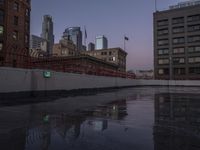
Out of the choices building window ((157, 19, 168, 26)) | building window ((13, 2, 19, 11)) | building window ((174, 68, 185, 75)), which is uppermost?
building window ((157, 19, 168, 26))

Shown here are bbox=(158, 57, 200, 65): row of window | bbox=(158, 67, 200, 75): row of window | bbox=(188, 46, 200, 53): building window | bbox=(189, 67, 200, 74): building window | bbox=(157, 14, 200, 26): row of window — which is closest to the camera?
bbox=(189, 67, 200, 74): building window

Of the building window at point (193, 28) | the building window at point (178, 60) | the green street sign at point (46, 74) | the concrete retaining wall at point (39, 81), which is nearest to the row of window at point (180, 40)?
the building window at point (193, 28)

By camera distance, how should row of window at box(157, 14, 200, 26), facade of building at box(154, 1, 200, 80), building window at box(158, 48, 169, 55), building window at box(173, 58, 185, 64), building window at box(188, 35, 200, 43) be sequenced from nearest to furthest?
1. building window at box(188, 35, 200, 43)
2. facade of building at box(154, 1, 200, 80)
3. row of window at box(157, 14, 200, 26)
4. building window at box(173, 58, 185, 64)
5. building window at box(158, 48, 169, 55)

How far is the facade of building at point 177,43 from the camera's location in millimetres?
77438

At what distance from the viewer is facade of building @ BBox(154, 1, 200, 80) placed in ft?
254

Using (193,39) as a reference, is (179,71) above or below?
below

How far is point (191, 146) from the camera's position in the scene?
3.75 m

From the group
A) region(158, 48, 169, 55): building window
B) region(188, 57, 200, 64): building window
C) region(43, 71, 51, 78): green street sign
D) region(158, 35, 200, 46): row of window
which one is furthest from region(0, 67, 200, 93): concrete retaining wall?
region(158, 35, 200, 46): row of window

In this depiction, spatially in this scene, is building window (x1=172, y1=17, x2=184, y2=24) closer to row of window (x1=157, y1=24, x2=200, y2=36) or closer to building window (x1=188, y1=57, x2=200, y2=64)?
row of window (x1=157, y1=24, x2=200, y2=36)

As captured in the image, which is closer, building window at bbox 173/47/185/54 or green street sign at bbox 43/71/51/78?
green street sign at bbox 43/71/51/78

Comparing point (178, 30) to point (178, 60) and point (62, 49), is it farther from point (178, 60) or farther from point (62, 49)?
point (62, 49)

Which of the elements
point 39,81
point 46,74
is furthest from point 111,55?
point 39,81

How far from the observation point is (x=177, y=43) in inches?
3191

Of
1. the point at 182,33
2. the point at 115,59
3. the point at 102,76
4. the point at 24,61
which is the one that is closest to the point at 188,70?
the point at 182,33
